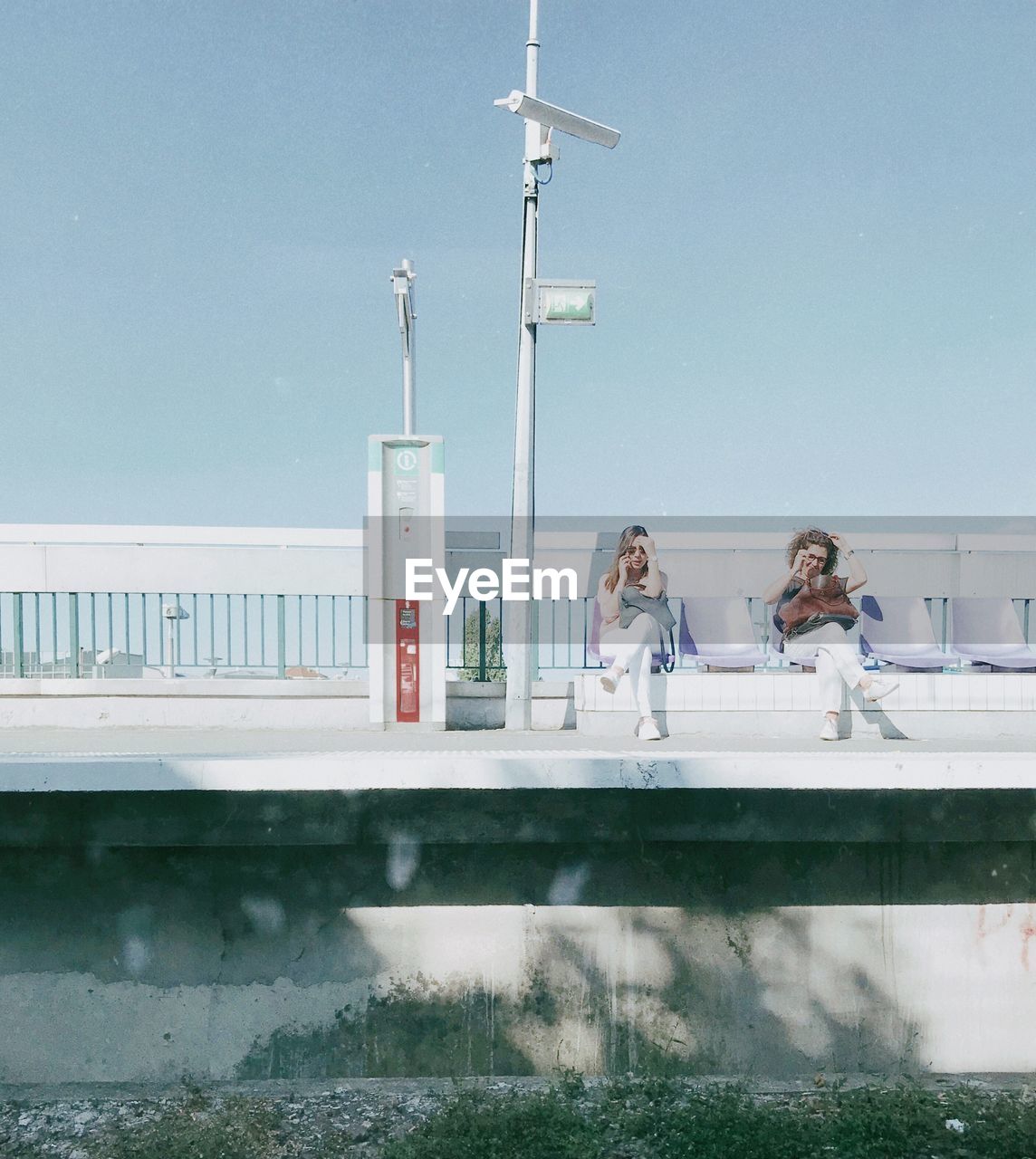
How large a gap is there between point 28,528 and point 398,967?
22.9 ft

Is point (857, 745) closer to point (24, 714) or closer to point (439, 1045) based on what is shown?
point (439, 1045)

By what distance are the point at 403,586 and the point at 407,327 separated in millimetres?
7503

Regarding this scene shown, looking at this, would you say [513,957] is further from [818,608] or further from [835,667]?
[818,608]

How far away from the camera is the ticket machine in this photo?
7.17 m

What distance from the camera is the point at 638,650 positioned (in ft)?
21.4

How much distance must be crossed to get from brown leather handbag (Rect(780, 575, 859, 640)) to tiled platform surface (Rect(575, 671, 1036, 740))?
17.6 inches

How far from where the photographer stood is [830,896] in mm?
4703

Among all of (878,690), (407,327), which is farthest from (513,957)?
(407,327)

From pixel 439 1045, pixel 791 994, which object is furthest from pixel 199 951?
pixel 791 994

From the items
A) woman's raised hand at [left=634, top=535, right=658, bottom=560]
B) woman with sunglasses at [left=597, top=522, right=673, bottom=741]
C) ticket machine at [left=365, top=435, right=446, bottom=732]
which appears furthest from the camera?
ticket machine at [left=365, top=435, right=446, bottom=732]

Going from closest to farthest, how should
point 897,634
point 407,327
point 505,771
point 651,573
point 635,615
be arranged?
1. point 505,771
2. point 635,615
3. point 651,573
4. point 897,634
5. point 407,327

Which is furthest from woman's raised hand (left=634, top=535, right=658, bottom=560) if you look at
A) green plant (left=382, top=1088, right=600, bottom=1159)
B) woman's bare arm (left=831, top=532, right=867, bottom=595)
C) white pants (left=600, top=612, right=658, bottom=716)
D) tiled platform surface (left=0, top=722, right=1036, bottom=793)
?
green plant (left=382, top=1088, right=600, bottom=1159)

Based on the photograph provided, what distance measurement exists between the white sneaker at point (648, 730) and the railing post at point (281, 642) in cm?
343

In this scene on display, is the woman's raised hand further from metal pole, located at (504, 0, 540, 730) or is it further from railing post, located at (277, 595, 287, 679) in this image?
railing post, located at (277, 595, 287, 679)
